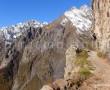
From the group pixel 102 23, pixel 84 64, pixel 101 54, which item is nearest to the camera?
pixel 84 64

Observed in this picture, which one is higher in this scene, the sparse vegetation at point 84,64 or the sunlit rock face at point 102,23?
the sunlit rock face at point 102,23

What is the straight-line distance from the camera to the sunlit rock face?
2222 inches

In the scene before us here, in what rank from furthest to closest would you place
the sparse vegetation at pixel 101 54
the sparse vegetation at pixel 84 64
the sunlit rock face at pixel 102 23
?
1. the sparse vegetation at pixel 101 54
2. the sunlit rock face at pixel 102 23
3. the sparse vegetation at pixel 84 64

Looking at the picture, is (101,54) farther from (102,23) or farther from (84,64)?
(84,64)

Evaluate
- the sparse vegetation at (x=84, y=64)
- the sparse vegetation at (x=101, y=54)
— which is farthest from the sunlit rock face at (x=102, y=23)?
the sparse vegetation at (x=84, y=64)

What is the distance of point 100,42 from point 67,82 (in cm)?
1439

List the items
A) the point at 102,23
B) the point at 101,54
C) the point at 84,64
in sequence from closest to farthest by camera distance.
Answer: the point at 84,64, the point at 101,54, the point at 102,23

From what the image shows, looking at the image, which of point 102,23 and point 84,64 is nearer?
point 84,64

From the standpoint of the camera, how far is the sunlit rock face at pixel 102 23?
185 ft

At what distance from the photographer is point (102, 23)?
200ft

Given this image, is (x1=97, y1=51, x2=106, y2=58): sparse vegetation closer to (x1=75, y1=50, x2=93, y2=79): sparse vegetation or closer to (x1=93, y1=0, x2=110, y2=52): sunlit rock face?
(x1=93, y1=0, x2=110, y2=52): sunlit rock face

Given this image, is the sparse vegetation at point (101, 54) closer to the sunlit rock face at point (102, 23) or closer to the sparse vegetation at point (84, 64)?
the sunlit rock face at point (102, 23)

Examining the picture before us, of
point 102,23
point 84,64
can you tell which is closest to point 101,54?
point 102,23

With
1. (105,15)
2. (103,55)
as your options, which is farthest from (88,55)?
(105,15)
